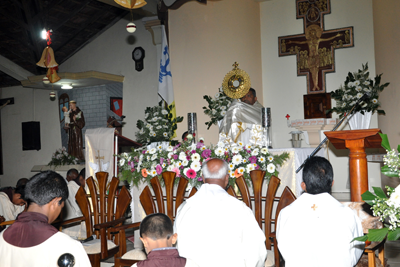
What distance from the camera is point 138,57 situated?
941cm

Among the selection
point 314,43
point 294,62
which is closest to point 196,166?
point 294,62

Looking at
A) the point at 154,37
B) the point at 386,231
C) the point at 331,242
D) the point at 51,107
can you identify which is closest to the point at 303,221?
the point at 331,242

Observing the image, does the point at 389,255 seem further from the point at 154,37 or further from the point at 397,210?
the point at 154,37

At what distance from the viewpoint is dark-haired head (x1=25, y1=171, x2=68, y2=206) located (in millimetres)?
1801

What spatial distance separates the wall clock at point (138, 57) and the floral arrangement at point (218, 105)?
3.16 meters

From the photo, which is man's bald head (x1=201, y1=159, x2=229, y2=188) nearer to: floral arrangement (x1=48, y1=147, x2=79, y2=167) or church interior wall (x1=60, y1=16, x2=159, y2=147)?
church interior wall (x1=60, y1=16, x2=159, y2=147)

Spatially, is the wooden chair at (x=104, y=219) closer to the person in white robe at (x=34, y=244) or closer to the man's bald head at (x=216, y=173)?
the man's bald head at (x=216, y=173)

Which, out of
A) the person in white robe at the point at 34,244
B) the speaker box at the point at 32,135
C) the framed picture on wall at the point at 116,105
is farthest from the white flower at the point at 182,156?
the speaker box at the point at 32,135

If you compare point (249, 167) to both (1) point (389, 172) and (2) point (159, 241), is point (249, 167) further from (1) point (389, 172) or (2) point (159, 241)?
(1) point (389, 172)

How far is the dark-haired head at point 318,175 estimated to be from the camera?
7.55ft

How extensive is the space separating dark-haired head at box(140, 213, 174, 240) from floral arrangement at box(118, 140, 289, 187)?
1895 millimetres

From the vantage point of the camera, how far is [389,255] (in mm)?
4148

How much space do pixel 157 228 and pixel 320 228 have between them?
106cm

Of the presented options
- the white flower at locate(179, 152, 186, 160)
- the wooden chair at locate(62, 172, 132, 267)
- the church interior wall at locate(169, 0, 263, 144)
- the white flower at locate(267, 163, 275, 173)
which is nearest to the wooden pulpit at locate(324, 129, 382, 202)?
the white flower at locate(267, 163, 275, 173)
